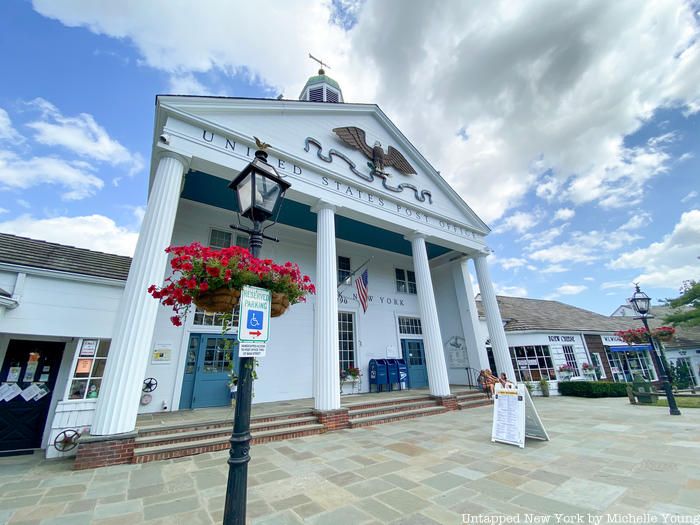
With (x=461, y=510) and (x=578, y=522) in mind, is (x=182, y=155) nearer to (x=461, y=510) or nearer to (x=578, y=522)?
(x=461, y=510)

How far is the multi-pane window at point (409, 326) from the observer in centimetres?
1288

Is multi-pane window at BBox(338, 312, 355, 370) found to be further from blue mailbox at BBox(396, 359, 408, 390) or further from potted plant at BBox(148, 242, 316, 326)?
potted plant at BBox(148, 242, 316, 326)

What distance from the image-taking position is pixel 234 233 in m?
9.43

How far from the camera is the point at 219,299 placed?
8.38 feet

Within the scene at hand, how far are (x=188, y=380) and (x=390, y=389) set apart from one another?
7018 millimetres

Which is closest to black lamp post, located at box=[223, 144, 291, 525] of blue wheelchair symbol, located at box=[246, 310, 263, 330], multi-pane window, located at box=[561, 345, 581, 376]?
blue wheelchair symbol, located at box=[246, 310, 263, 330]

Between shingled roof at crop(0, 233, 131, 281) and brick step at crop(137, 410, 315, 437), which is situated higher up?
shingled roof at crop(0, 233, 131, 281)

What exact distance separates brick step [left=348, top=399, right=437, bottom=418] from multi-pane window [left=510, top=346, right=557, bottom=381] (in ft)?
23.2

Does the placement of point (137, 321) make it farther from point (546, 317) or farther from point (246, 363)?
point (546, 317)

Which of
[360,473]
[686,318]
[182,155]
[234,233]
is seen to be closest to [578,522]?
[360,473]

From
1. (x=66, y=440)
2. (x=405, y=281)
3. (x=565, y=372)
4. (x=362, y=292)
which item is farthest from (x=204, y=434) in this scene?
(x=565, y=372)

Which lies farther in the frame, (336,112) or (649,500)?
(336,112)

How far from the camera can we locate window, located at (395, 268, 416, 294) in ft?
44.3

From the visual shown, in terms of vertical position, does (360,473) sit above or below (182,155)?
below
